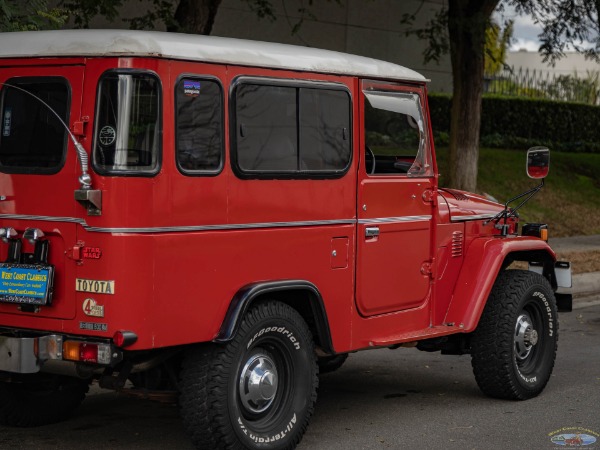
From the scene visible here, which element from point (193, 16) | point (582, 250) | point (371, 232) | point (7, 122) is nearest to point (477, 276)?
point (371, 232)

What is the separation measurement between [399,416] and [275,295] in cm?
159

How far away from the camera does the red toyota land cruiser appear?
19.0 ft

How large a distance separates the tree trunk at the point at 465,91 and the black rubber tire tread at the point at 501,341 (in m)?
9.66

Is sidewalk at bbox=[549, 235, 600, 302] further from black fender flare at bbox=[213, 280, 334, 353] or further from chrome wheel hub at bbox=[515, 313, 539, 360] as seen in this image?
black fender flare at bbox=[213, 280, 334, 353]

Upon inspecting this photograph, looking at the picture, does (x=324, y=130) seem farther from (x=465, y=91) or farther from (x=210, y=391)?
(x=465, y=91)

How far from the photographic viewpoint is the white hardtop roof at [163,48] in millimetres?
5816

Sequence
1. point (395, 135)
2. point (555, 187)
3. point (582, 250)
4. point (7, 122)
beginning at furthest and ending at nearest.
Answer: point (555, 187)
point (582, 250)
point (395, 135)
point (7, 122)

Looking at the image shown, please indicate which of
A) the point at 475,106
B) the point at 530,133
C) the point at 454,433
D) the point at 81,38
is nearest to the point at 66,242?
the point at 81,38

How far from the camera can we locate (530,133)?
85.1 feet

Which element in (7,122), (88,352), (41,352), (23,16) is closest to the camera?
(88,352)

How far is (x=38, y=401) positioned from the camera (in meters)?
7.16

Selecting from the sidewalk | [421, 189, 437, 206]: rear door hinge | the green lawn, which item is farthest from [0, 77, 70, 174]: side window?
the green lawn

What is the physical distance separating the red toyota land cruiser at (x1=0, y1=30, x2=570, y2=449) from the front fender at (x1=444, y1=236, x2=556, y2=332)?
1.00 ft

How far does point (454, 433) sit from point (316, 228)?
62.8 inches
